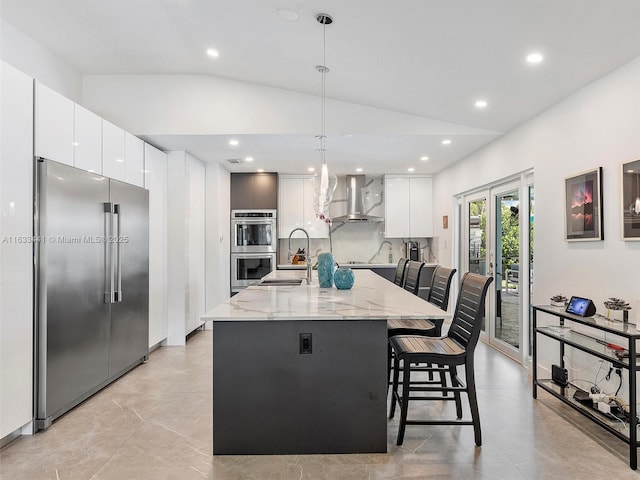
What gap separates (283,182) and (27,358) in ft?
15.6

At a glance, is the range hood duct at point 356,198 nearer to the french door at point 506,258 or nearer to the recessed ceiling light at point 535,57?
the french door at point 506,258

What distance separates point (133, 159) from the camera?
3906 mm

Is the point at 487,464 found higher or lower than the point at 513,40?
lower

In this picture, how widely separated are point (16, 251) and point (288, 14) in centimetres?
230

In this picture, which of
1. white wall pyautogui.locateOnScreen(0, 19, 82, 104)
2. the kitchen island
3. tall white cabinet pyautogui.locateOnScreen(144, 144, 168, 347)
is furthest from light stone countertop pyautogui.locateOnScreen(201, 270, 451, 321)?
white wall pyautogui.locateOnScreen(0, 19, 82, 104)

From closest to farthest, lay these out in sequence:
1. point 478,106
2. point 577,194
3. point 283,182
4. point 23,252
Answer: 1. point 23,252
2. point 577,194
3. point 478,106
4. point 283,182

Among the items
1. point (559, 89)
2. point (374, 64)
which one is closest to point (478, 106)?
point (559, 89)

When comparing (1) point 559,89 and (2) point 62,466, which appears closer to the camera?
(2) point 62,466

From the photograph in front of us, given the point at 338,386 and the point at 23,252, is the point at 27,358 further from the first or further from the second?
the point at 338,386

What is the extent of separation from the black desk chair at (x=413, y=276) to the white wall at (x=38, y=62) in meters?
3.73

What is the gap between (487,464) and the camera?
86.2 inches

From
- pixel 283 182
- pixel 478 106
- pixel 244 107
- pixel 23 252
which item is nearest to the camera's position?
pixel 23 252

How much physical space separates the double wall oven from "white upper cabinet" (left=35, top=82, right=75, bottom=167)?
11.6 ft

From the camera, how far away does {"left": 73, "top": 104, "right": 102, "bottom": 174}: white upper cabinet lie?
3.00 m
